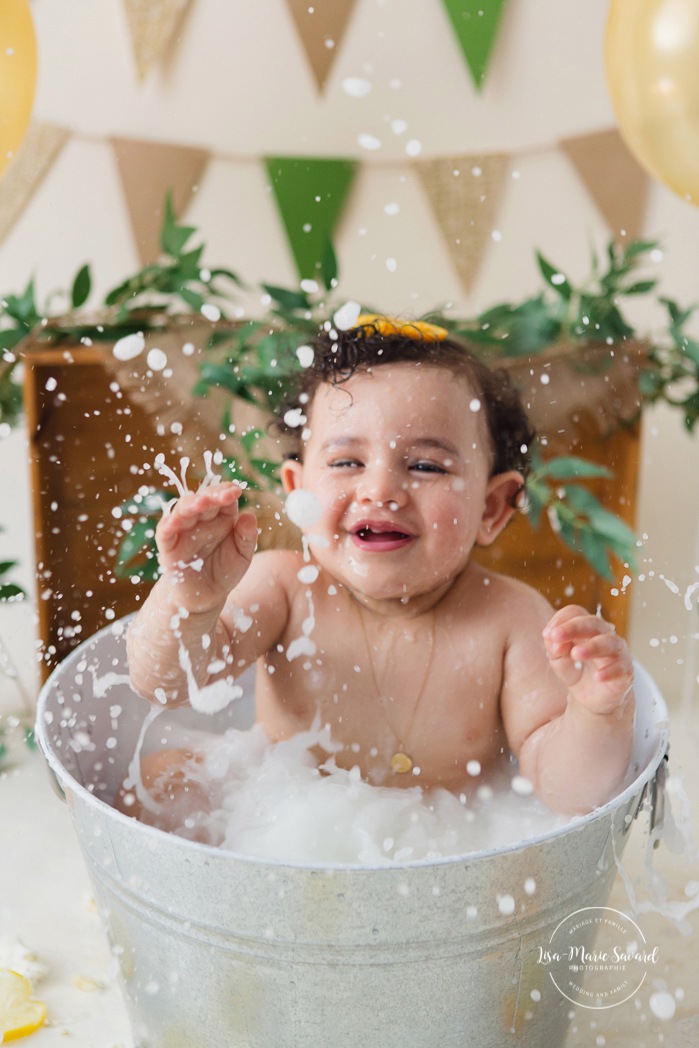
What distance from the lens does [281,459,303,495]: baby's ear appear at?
843 millimetres

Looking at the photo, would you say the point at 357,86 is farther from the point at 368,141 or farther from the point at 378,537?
the point at 378,537

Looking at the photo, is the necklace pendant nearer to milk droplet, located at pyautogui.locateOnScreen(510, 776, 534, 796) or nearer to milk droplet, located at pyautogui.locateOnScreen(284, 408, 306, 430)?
milk droplet, located at pyautogui.locateOnScreen(510, 776, 534, 796)

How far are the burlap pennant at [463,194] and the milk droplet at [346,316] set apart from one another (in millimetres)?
114

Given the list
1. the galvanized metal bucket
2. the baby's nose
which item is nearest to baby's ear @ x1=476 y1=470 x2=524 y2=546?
the baby's nose

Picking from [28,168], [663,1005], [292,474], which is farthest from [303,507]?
[28,168]

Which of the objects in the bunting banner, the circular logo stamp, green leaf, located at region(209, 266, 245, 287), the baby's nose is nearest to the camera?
the circular logo stamp

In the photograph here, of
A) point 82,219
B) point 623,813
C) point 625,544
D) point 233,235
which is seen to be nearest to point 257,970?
point 623,813

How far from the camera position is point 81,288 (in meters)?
1.18

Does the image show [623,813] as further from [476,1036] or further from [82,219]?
[82,219]

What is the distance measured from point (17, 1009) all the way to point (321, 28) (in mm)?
882

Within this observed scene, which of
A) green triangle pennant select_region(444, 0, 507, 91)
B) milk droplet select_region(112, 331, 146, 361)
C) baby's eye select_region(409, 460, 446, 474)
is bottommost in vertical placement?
baby's eye select_region(409, 460, 446, 474)

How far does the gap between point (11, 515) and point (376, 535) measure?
0.83m

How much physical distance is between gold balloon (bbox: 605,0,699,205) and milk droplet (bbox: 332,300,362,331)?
0.27 m

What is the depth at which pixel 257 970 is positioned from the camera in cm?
61
